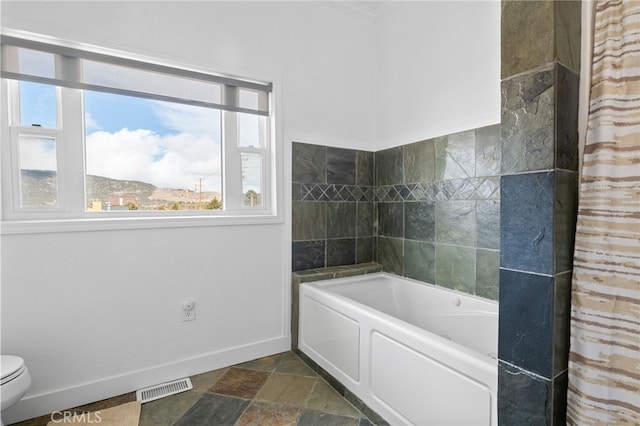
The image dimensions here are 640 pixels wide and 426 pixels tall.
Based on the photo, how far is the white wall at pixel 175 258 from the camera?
1824mm

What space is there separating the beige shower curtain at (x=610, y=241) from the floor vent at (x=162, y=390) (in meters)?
2.05

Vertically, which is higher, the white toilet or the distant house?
the distant house

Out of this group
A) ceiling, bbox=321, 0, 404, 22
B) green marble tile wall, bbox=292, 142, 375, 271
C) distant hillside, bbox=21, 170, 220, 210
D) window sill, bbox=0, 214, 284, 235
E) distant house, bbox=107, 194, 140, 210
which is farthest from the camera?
ceiling, bbox=321, 0, 404, 22

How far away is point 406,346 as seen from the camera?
1.59 meters

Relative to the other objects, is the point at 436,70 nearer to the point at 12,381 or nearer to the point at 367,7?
the point at 367,7

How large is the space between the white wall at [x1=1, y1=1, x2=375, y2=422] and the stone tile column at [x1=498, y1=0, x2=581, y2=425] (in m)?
1.76

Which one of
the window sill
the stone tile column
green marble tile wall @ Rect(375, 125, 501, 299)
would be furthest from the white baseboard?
the stone tile column

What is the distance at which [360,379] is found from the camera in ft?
6.19

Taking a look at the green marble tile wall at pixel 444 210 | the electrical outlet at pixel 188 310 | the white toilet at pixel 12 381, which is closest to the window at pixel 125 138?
the electrical outlet at pixel 188 310

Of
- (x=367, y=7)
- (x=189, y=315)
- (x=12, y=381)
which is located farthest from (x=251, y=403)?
(x=367, y=7)

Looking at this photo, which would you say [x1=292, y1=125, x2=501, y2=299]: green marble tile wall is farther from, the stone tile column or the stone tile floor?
the stone tile column

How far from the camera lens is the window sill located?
1766 mm

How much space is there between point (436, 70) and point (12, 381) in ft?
10.2

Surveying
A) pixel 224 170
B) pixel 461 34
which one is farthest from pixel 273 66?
pixel 461 34
